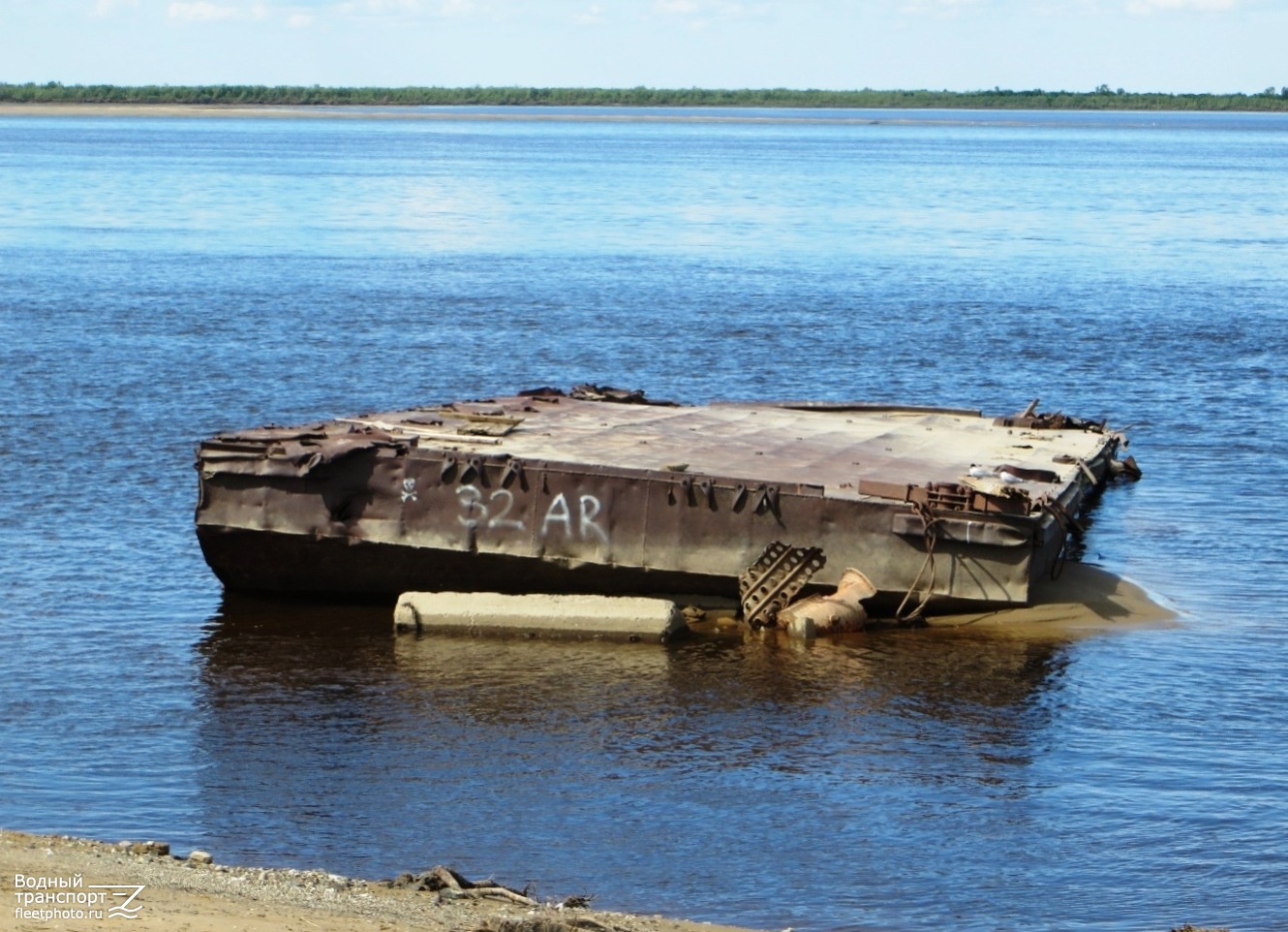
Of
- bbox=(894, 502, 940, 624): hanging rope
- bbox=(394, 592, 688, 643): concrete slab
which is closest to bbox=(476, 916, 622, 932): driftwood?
bbox=(394, 592, 688, 643): concrete slab

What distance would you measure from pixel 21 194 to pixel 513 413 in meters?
76.8

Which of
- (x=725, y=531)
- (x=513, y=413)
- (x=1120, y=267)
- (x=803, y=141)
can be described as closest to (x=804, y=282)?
(x=1120, y=267)

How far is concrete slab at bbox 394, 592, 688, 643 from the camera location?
19578mm

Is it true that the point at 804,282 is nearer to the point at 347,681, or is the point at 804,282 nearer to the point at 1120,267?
the point at 1120,267

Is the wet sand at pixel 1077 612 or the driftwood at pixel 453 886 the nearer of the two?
the driftwood at pixel 453 886

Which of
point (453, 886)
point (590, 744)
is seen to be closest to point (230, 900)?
point (453, 886)

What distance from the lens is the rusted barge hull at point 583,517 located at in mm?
19609

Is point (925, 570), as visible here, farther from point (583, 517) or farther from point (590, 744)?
point (590, 744)

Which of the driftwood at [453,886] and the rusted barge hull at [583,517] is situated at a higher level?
the rusted barge hull at [583,517]

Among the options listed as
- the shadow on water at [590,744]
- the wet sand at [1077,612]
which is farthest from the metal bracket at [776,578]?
the wet sand at [1077,612]

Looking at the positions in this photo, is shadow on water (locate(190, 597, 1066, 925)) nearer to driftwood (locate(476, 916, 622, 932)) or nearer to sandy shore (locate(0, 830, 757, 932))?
sandy shore (locate(0, 830, 757, 932))

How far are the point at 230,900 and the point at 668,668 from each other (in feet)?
26.1

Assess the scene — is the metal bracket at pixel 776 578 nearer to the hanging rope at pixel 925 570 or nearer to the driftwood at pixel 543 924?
the hanging rope at pixel 925 570

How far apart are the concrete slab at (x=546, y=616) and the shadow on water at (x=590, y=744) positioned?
0.22m
